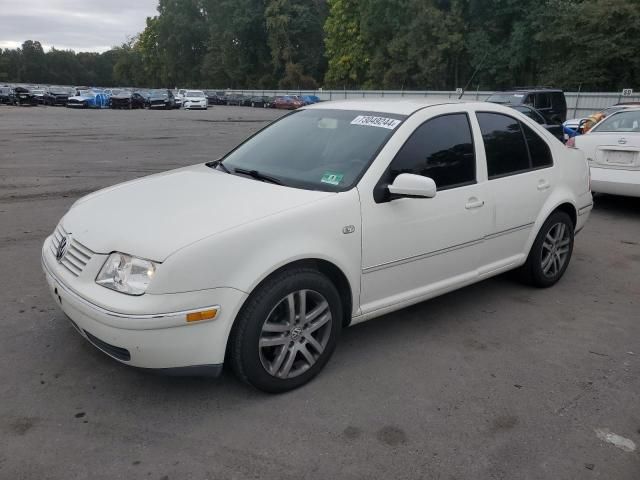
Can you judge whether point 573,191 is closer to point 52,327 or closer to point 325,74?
point 52,327

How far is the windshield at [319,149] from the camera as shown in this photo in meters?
3.57

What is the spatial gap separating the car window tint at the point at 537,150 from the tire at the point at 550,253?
47 centimetres

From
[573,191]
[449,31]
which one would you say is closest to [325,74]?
[449,31]

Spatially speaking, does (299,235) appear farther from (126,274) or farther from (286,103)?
(286,103)

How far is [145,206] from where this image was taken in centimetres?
331

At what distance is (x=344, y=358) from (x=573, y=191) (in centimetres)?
283

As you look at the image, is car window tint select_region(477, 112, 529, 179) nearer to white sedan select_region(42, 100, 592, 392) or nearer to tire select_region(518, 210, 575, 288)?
white sedan select_region(42, 100, 592, 392)

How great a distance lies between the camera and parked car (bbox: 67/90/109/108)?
44312mm

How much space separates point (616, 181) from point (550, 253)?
3524mm

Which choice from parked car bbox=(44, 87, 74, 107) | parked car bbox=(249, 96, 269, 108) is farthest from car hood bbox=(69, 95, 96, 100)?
parked car bbox=(249, 96, 269, 108)

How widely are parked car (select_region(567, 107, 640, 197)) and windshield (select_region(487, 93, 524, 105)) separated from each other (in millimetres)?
7868

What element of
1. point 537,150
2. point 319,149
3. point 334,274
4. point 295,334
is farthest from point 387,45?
point 295,334

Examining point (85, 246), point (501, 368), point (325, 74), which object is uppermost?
point (325, 74)

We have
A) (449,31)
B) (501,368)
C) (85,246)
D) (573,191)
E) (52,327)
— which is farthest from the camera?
(449,31)
